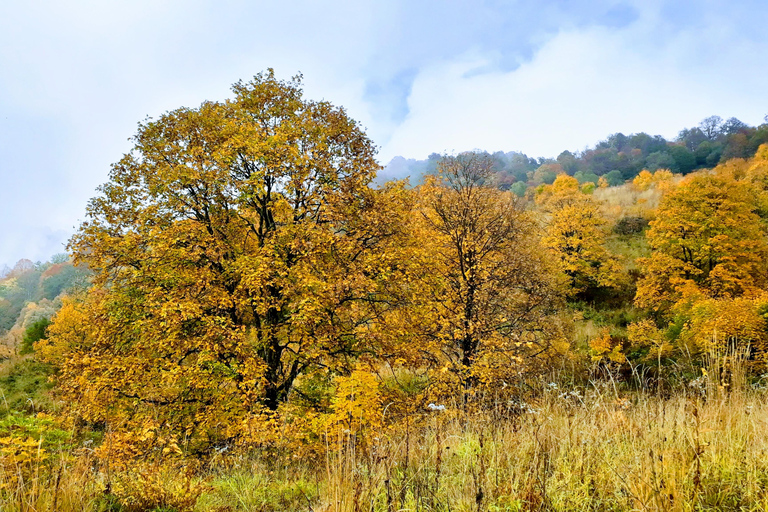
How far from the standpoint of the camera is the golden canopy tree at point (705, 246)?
19.6 meters

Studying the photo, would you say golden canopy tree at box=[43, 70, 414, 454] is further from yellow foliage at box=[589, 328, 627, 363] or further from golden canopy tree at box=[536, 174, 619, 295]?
golden canopy tree at box=[536, 174, 619, 295]

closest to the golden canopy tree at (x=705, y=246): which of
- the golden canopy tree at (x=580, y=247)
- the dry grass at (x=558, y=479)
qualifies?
the golden canopy tree at (x=580, y=247)

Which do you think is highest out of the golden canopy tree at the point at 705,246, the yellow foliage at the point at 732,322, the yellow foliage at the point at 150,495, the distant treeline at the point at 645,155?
the distant treeline at the point at 645,155

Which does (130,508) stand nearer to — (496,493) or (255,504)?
(255,504)

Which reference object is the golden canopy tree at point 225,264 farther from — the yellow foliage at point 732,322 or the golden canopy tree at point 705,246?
the golden canopy tree at point 705,246

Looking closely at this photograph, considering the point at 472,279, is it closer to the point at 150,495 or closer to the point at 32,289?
the point at 150,495

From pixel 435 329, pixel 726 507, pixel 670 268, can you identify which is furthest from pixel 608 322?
pixel 726 507

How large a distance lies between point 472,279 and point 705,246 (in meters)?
16.0

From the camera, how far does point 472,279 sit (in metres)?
12.7

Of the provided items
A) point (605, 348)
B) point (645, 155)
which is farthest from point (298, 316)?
point (645, 155)

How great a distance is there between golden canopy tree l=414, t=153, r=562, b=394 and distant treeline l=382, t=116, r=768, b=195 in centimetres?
3964

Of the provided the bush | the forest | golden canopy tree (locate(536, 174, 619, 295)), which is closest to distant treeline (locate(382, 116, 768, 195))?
the bush

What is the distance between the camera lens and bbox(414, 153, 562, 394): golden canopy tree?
38.1 feet

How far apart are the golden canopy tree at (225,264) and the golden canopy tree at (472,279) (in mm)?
2098
